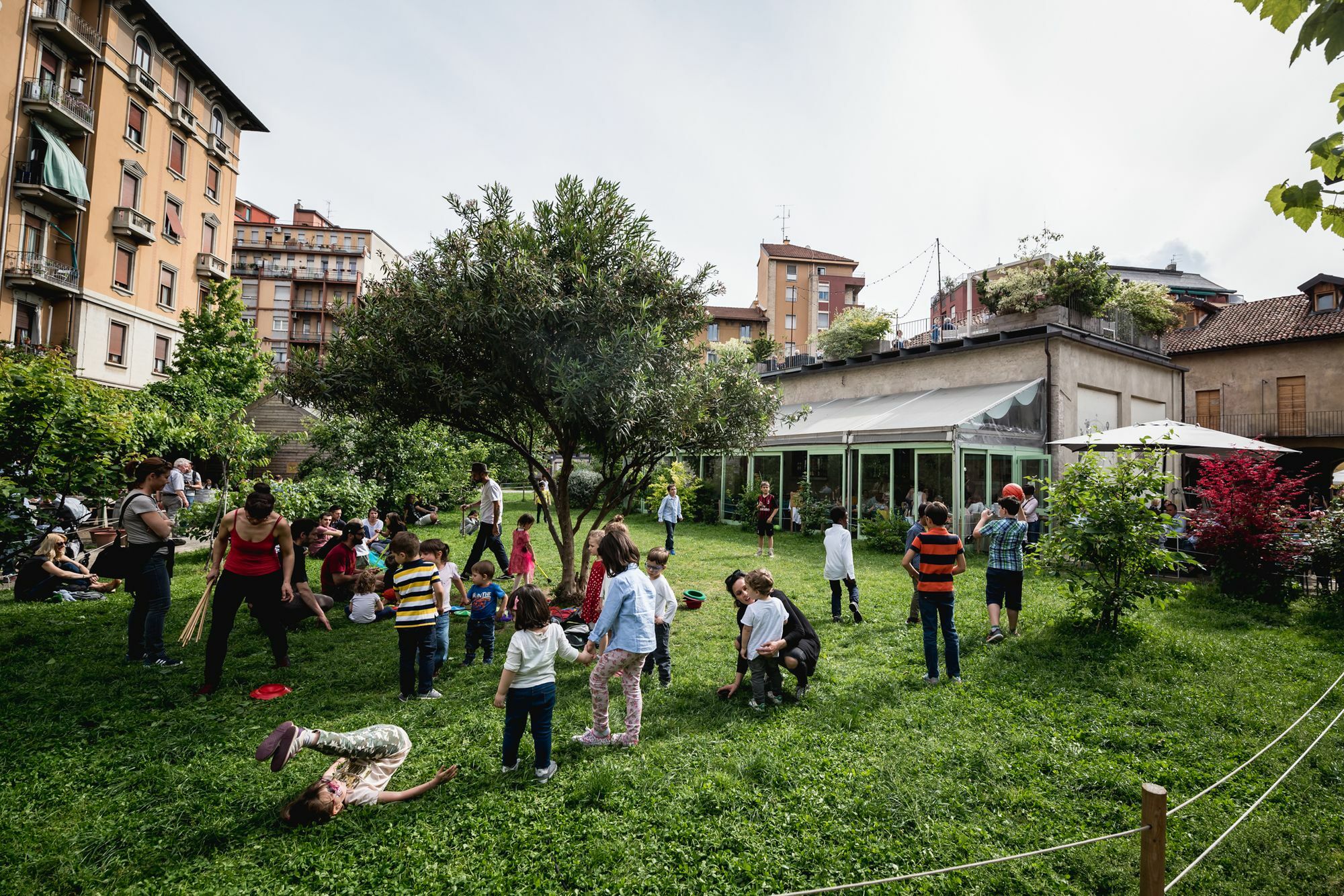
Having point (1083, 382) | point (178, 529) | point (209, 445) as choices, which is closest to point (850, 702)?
point (178, 529)

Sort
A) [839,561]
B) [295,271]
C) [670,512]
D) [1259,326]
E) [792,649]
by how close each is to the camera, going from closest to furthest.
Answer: [792,649] < [839,561] < [670,512] < [1259,326] < [295,271]

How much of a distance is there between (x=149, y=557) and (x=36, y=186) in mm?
24025

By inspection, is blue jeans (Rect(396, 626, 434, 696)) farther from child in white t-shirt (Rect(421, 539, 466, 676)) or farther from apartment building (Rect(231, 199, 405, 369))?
apartment building (Rect(231, 199, 405, 369))

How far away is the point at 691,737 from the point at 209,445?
720 inches

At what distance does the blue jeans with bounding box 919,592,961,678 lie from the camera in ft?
18.2

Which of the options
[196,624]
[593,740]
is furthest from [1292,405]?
[196,624]

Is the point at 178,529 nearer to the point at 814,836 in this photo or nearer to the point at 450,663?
the point at 450,663

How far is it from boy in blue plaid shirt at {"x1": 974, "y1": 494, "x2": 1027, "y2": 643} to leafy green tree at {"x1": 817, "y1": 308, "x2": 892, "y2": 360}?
1496 centimetres

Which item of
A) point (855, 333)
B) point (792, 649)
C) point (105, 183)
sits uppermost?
point (105, 183)

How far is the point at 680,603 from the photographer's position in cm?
877

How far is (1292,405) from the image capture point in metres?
24.4

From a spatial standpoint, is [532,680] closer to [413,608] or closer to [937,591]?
[413,608]

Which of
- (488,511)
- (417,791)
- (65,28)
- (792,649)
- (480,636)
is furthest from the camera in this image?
(65,28)

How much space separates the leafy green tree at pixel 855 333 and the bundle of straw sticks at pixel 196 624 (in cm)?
1909
